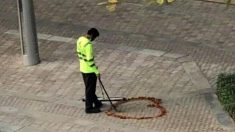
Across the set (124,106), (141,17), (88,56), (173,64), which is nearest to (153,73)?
(173,64)

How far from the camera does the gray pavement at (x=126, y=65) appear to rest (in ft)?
41.0

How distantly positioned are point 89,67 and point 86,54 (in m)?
0.25

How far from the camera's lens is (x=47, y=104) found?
13195 mm

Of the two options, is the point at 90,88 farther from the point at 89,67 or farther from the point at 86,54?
the point at 86,54

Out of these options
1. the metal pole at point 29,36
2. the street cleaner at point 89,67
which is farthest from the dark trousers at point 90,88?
the metal pole at point 29,36

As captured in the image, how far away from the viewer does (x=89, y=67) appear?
40.7ft

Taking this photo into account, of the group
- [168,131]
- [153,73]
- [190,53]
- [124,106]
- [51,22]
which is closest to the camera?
[168,131]

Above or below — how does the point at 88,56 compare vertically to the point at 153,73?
above

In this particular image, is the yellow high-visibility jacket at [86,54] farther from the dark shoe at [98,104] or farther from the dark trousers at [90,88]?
the dark shoe at [98,104]

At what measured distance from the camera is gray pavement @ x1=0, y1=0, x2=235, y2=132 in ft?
41.0

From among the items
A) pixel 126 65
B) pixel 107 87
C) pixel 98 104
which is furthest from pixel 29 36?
pixel 98 104

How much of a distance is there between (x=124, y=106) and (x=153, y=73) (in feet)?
5.91

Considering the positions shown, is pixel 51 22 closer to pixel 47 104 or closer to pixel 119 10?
pixel 119 10

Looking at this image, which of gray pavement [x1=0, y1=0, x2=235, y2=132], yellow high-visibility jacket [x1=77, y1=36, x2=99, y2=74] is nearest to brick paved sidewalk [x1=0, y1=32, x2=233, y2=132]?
gray pavement [x1=0, y1=0, x2=235, y2=132]
